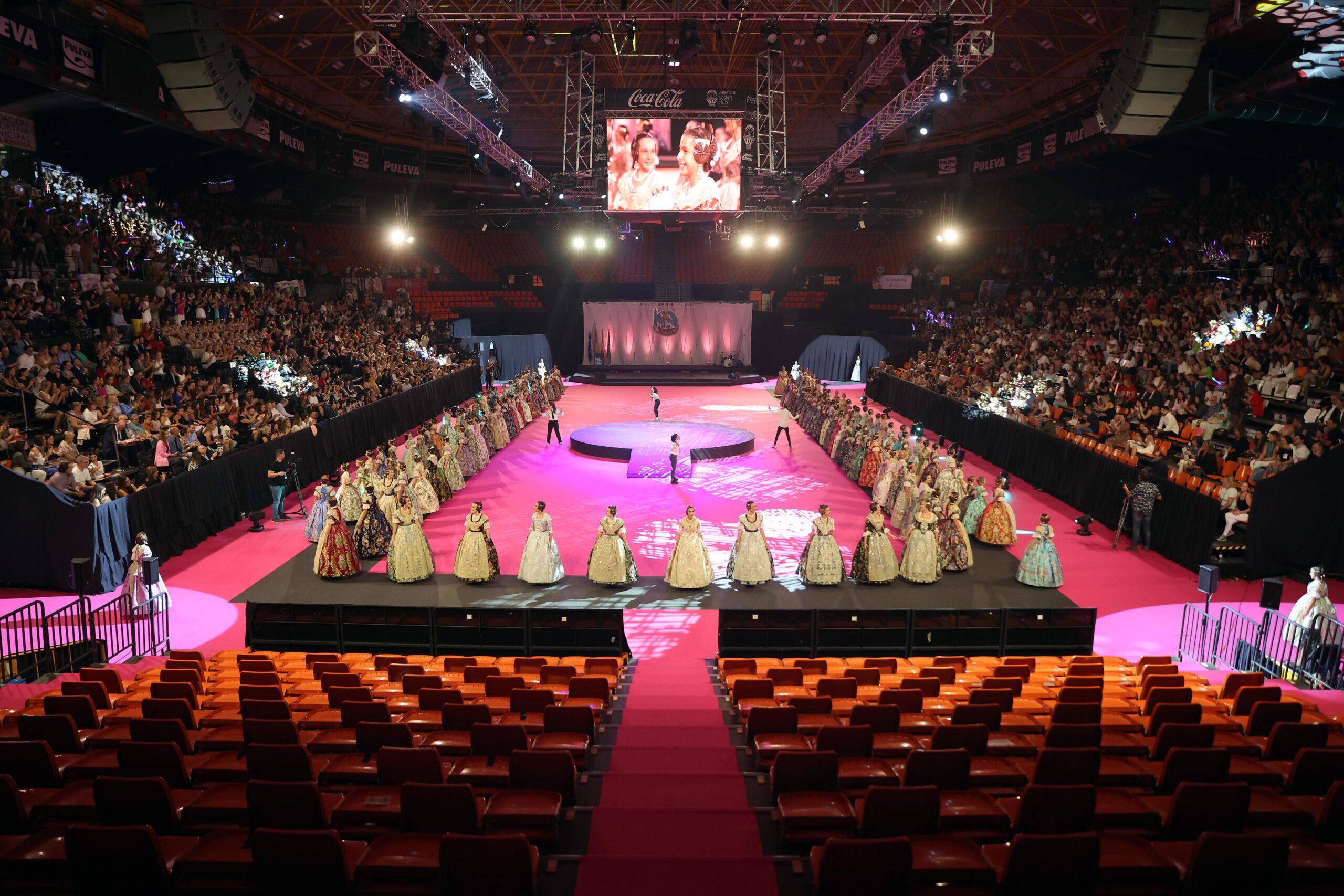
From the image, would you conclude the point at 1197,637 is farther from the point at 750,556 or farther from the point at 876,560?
the point at 750,556

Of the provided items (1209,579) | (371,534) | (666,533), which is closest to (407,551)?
(371,534)

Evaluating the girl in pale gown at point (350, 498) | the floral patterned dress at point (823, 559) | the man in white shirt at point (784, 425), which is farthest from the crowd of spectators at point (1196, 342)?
the girl in pale gown at point (350, 498)

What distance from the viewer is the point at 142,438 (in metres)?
14.1

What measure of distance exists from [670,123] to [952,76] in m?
9.89

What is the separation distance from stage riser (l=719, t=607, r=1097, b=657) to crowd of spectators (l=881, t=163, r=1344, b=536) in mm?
4856

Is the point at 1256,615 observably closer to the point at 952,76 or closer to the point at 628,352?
the point at 952,76

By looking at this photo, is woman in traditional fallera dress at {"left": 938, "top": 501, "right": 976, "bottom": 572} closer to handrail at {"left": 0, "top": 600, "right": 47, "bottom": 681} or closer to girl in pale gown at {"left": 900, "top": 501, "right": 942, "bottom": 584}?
girl in pale gown at {"left": 900, "top": 501, "right": 942, "bottom": 584}

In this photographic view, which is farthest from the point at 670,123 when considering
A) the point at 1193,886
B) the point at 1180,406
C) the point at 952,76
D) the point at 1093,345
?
the point at 1193,886

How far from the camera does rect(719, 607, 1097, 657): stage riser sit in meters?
9.05

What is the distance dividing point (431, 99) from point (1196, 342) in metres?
16.6

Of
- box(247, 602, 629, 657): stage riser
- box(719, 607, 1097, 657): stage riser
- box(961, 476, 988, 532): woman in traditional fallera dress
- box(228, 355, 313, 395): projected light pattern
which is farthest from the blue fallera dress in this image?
box(228, 355, 313, 395): projected light pattern

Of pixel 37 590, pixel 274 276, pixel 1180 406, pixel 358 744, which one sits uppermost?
pixel 274 276

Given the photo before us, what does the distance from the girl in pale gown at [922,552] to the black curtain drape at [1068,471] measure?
12.7 ft

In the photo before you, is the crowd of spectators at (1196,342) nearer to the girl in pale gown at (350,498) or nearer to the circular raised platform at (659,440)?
the circular raised platform at (659,440)
